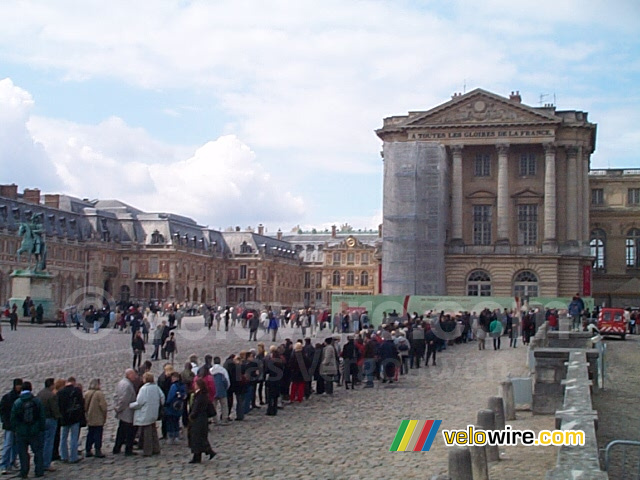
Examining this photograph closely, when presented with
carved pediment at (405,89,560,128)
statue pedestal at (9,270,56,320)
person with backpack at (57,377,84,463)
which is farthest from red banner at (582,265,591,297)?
person with backpack at (57,377,84,463)

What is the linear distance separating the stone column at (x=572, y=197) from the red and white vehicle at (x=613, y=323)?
21.1m

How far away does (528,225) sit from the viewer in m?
65.8

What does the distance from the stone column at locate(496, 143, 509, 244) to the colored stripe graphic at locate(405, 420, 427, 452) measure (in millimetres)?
48256

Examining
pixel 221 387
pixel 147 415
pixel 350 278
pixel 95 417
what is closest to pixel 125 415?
pixel 147 415

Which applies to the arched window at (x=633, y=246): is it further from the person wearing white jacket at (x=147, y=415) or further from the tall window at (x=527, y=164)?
the person wearing white jacket at (x=147, y=415)

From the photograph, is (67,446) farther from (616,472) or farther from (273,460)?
(616,472)

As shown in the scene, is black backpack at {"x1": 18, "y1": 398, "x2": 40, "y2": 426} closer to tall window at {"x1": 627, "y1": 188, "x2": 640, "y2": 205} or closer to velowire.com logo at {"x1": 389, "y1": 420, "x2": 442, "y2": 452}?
velowire.com logo at {"x1": 389, "y1": 420, "x2": 442, "y2": 452}

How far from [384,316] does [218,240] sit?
87.4m

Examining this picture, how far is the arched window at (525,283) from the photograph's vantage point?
208 feet

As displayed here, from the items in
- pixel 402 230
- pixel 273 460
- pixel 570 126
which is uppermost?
pixel 570 126

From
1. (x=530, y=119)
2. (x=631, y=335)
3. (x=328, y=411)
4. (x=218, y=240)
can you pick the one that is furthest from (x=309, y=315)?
(x=218, y=240)

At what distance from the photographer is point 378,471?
13.3m

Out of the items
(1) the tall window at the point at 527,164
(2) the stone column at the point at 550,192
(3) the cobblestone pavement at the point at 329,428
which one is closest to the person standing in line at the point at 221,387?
(3) the cobblestone pavement at the point at 329,428

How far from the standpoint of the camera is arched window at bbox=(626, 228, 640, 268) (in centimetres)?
7550
